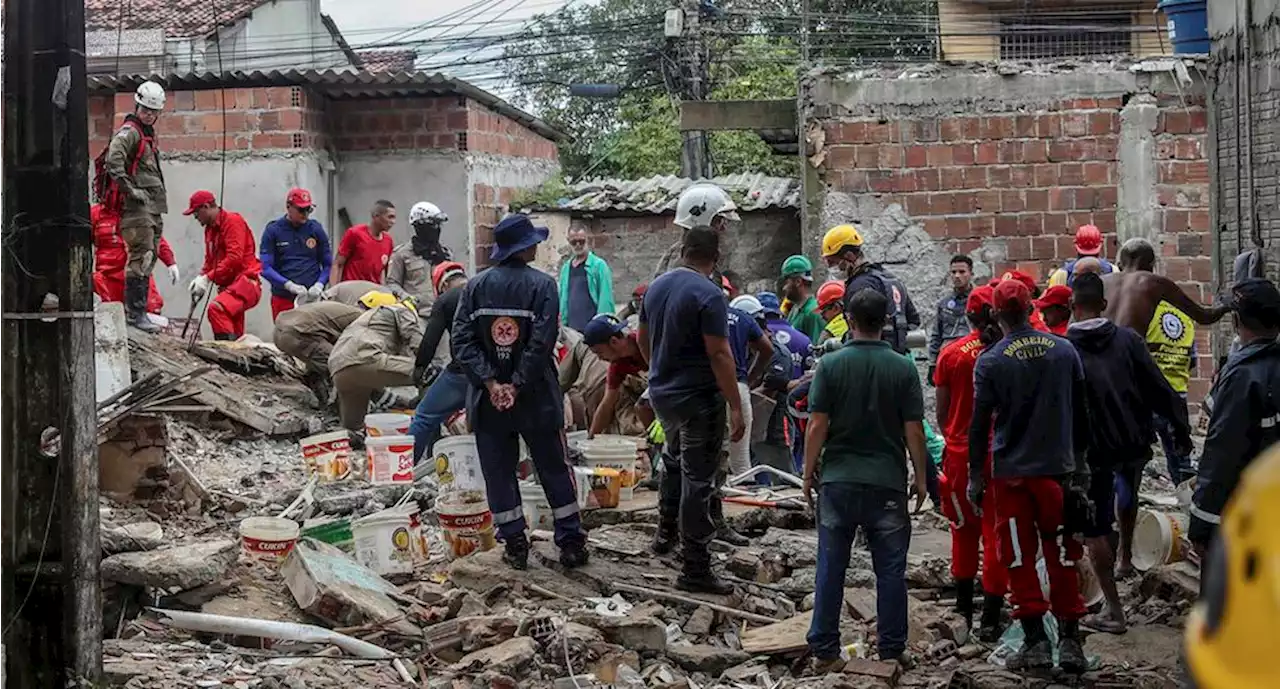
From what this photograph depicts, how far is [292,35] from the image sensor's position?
3534 cm

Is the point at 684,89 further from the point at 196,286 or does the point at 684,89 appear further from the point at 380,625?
the point at 380,625

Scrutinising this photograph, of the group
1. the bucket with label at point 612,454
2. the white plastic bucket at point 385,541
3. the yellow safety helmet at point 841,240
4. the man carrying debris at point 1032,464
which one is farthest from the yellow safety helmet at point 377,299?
the man carrying debris at point 1032,464

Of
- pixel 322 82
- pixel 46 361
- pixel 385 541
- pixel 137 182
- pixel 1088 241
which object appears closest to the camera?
pixel 46 361

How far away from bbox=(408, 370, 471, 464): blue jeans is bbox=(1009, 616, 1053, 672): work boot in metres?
4.61

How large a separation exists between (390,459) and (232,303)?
423 cm

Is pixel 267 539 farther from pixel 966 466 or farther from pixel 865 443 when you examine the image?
pixel 966 466

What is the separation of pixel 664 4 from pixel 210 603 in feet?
104

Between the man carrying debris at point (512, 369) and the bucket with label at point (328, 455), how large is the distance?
2414 mm

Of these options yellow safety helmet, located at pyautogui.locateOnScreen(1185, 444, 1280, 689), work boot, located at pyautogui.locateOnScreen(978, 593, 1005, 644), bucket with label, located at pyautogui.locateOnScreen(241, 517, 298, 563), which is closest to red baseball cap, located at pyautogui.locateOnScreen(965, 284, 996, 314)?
work boot, located at pyautogui.locateOnScreen(978, 593, 1005, 644)

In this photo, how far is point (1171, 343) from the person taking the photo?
9.39 m

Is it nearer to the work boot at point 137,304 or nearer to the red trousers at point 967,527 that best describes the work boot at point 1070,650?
the red trousers at point 967,527

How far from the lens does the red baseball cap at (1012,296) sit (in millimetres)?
6508

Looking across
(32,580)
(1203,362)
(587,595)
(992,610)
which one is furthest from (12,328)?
(1203,362)

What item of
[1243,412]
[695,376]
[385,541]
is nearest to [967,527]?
[695,376]
